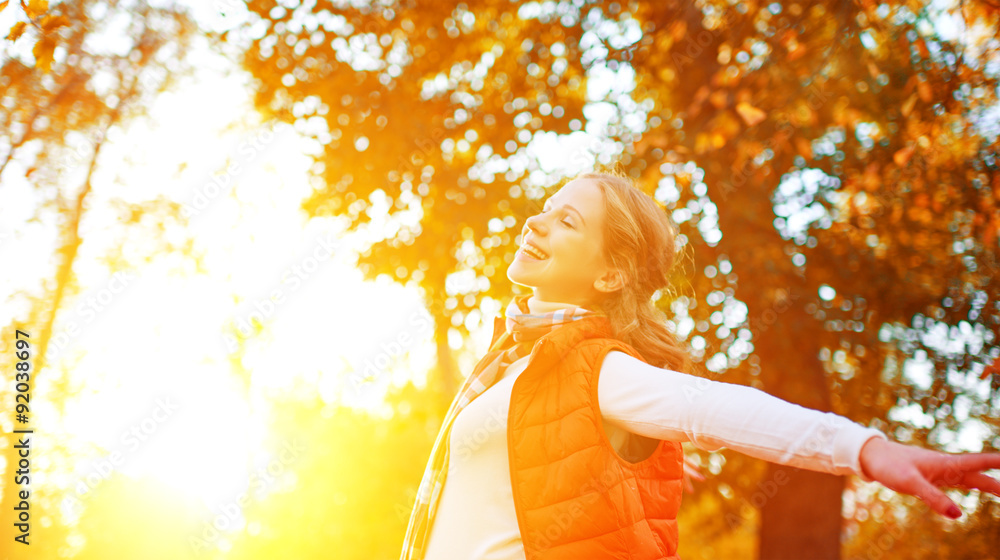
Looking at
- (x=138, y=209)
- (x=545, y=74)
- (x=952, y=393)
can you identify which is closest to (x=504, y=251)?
(x=545, y=74)

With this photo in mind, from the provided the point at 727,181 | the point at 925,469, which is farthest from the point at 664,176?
the point at 925,469

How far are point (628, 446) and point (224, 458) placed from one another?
12.1 meters

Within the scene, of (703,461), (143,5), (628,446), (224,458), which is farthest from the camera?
(224,458)

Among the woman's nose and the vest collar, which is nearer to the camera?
the vest collar

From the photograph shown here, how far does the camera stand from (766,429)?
Answer: 1.53 metres

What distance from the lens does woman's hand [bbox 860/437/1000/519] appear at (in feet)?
4.24

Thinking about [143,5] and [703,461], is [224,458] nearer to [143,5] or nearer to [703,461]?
[143,5]

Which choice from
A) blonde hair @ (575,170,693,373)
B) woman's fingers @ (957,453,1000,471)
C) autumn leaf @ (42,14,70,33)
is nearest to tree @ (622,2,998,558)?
blonde hair @ (575,170,693,373)

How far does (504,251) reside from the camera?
6.75 metres

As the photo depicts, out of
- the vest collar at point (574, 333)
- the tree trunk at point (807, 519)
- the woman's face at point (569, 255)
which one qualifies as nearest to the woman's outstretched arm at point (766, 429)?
the vest collar at point (574, 333)

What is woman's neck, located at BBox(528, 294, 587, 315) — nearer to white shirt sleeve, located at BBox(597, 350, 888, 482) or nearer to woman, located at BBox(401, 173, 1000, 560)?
woman, located at BBox(401, 173, 1000, 560)

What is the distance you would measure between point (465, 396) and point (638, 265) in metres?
0.79

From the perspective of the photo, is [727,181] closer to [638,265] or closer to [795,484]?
[795,484]

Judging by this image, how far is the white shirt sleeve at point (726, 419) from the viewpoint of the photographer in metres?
1.44
